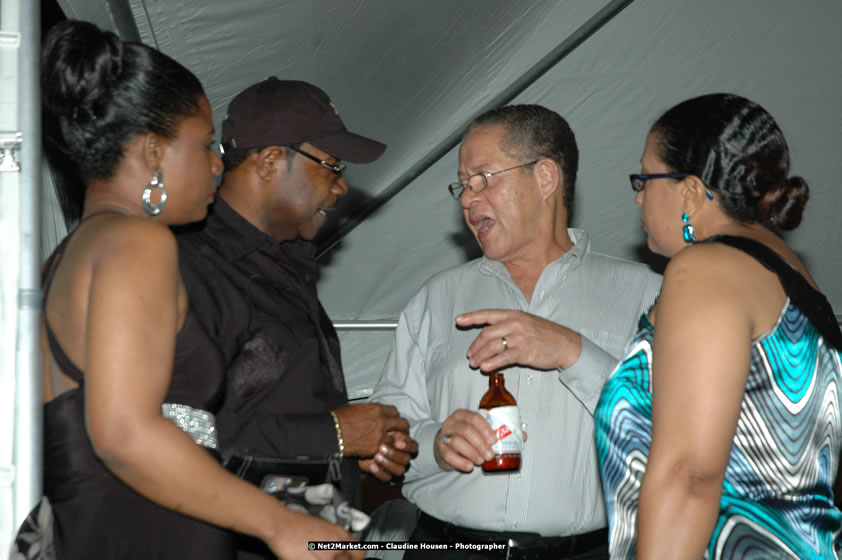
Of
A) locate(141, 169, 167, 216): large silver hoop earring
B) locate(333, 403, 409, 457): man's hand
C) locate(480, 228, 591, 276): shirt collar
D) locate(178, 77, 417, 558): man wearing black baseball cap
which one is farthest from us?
locate(480, 228, 591, 276): shirt collar

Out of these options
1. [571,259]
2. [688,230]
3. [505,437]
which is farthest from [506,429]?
[571,259]

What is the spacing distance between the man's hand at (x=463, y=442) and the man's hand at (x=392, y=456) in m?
0.08

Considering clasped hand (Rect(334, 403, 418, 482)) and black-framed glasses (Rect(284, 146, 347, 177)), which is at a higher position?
black-framed glasses (Rect(284, 146, 347, 177))

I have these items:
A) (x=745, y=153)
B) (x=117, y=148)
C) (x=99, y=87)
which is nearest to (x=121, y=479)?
(x=117, y=148)

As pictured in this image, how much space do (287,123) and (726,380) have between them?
4.35 ft

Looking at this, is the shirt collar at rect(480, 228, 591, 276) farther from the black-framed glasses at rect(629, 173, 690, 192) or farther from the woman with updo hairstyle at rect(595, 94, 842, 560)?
the woman with updo hairstyle at rect(595, 94, 842, 560)

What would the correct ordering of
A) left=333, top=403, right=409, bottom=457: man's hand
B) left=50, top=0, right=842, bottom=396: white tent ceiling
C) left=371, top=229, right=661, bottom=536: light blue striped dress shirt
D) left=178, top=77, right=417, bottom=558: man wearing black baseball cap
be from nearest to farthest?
left=178, top=77, right=417, bottom=558: man wearing black baseball cap → left=333, top=403, right=409, bottom=457: man's hand → left=371, top=229, right=661, bottom=536: light blue striped dress shirt → left=50, top=0, right=842, bottom=396: white tent ceiling

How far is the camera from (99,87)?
5.37 feet

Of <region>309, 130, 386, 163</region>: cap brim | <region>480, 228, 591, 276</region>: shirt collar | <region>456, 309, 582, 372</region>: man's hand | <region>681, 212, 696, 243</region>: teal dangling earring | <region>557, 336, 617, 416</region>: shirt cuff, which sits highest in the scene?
<region>309, 130, 386, 163</region>: cap brim

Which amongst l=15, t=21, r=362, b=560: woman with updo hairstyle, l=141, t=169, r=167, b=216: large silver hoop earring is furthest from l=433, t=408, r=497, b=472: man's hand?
l=141, t=169, r=167, b=216: large silver hoop earring

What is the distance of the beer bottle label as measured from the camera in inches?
79.4

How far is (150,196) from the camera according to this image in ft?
5.52

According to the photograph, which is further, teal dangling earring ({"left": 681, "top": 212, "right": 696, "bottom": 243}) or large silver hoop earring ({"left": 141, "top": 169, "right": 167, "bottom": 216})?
teal dangling earring ({"left": 681, "top": 212, "right": 696, "bottom": 243})

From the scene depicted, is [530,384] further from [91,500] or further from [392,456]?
[91,500]
